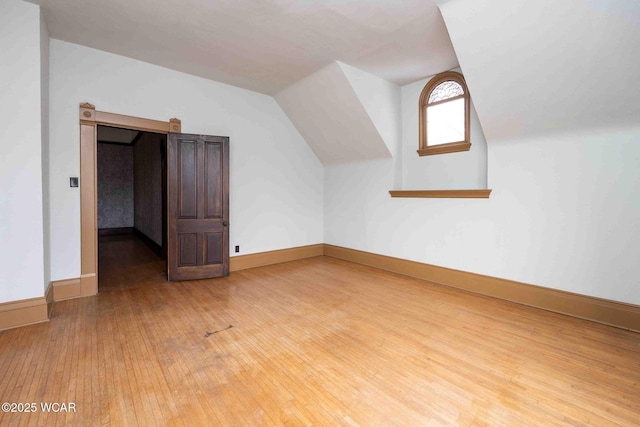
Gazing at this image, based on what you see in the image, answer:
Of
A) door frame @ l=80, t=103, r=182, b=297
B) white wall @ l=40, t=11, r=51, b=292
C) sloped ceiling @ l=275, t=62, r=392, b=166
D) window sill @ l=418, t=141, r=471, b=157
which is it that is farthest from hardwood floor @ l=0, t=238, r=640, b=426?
sloped ceiling @ l=275, t=62, r=392, b=166

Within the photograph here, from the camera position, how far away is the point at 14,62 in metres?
2.74

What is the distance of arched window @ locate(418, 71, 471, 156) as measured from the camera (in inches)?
165

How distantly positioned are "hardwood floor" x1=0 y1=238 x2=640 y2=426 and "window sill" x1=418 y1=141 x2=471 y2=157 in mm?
2112

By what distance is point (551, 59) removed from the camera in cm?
279

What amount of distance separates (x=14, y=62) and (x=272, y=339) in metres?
3.61

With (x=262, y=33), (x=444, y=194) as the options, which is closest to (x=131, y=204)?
(x=262, y=33)

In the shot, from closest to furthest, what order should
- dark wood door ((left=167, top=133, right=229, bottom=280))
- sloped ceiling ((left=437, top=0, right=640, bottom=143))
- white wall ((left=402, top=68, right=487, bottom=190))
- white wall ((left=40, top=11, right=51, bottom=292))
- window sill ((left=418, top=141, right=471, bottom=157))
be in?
sloped ceiling ((left=437, top=0, right=640, bottom=143)) → white wall ((left=40, top=11, right=51, bottom=292)) → white wall ((left=402, top=68, right=487, bottom=190)) → window sill ((left=418, top=141, right=471, bottom=157)) → dark wood door ((left=167, top=133, right=229, bottom=280))

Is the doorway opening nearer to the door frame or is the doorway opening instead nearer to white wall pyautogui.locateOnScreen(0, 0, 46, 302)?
the door frame

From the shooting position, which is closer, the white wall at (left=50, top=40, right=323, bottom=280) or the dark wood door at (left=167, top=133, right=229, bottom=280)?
the white wall at (left=50, top=40, right=323, bottom=280)

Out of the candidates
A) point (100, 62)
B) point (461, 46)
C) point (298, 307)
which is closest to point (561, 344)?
point (298, 307)

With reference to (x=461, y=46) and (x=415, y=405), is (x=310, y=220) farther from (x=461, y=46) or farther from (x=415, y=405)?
(x=415, y=405)

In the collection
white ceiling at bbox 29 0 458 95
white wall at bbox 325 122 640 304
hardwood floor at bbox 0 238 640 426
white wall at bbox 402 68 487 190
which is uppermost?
white ceiling at bbox 29 0 458 95

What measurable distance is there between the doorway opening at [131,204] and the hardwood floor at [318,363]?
186 centimetres

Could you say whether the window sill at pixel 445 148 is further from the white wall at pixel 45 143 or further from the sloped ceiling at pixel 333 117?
the white wall at pixel 45 143
